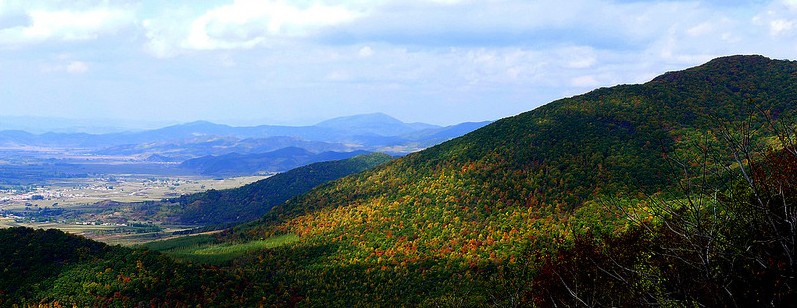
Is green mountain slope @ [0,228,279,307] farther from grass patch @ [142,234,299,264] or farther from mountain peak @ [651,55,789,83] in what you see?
mountain peak @ [651,55,789,83]

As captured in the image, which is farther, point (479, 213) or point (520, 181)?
point (520, 181)

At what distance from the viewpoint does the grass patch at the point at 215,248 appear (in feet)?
271

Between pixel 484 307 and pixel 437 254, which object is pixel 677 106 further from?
pixel 484 307

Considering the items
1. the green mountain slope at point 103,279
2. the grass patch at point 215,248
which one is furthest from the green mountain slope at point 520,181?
the green mountain slope at point 103,279

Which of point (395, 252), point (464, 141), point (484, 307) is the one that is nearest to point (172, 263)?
point (395, 252)

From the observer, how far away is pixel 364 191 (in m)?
101

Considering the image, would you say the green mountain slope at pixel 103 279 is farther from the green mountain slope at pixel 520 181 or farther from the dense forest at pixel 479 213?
the green mountain slope at pixel 520 181

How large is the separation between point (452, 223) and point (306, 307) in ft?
85.2

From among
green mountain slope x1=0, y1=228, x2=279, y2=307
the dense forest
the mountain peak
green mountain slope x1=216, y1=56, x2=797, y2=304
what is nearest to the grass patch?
the dense forest

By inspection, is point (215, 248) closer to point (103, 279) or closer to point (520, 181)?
point (103, 279)

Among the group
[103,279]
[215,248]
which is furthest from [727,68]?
[103,279]

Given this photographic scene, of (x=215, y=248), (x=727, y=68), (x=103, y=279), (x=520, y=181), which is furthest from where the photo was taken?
(x=727, y=68)

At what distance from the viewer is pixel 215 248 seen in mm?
95750

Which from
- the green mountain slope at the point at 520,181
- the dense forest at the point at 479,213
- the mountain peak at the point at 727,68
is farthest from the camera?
the mountain peak at the point at 727,68
